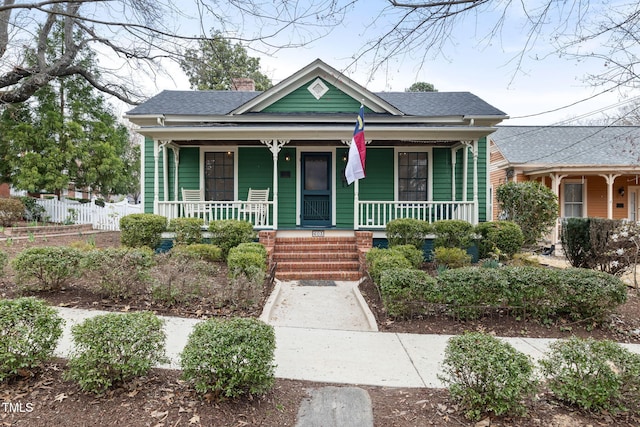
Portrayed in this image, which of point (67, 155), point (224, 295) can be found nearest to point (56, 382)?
point (224, 295)

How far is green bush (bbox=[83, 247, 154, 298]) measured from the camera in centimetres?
498

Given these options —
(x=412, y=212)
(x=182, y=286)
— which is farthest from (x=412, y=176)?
(x=182, y=286)

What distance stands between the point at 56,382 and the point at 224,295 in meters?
2.39

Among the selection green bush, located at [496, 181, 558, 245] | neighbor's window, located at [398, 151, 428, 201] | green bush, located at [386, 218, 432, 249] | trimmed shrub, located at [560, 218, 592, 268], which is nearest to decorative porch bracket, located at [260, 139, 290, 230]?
green bush, located at [386, 218, 432, 249]

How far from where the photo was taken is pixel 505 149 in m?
16.0

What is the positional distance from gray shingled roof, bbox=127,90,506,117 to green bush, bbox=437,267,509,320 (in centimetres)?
678

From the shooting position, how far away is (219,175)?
34.9ft

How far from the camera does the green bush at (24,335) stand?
273cm

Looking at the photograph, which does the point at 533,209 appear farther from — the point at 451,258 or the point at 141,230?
the point at 141,230

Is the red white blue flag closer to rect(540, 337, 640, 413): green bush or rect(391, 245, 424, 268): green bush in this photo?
rect(391, 245, 424, 268): green bush

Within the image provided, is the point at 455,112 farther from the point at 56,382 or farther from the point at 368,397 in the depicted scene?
the point at 56,382

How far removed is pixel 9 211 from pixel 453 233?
1460cm

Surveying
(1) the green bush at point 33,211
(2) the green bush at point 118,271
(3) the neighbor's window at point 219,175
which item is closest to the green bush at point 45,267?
(2) the green bush at point 118,271

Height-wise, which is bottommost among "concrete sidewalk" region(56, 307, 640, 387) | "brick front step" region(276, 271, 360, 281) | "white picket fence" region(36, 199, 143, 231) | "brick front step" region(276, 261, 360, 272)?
"concrete sidewalk" region(56, 307, 640, 387)
